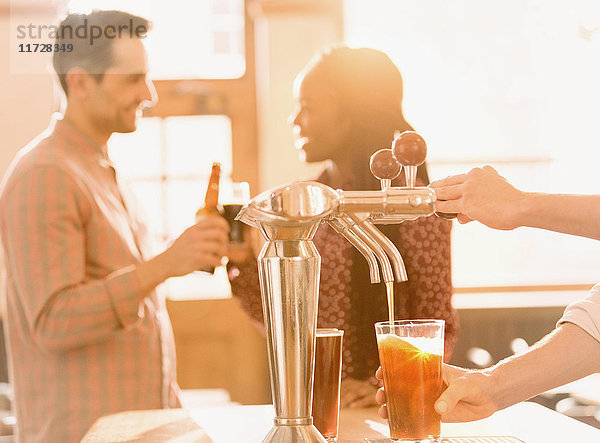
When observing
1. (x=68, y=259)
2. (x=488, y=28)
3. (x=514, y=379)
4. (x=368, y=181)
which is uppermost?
(x=488, y=28)

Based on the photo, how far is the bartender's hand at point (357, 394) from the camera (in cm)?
144

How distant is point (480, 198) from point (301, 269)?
0.32 m

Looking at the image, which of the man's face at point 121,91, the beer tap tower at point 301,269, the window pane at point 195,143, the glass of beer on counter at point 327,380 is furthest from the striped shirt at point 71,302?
the window pane at point 195,143

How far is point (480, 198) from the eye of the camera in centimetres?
106

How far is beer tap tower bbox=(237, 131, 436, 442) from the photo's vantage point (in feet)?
2.75

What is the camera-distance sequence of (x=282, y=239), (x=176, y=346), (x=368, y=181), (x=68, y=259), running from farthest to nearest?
(x=176, y=346) < (x=368, y=181) < (x=68, y=259) < (x=282, y=239)

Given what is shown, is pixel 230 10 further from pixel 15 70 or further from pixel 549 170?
pixel 549 170

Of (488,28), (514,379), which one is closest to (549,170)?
(488,28)

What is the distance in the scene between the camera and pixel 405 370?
2.96 feet

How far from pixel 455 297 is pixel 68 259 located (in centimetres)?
261

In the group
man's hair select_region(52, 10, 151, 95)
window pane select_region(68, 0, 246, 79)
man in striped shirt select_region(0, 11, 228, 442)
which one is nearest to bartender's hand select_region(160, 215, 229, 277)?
man in striped shirt select_region(0, 11, 228, 442)

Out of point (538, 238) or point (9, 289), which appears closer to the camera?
point (9, 289)

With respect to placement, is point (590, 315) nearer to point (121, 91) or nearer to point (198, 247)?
point (198, 247)

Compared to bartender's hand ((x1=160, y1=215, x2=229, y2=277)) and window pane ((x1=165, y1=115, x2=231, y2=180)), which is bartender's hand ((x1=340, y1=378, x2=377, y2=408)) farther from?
window pane ((x1=165, y1=115, x2=231, y2=180))
